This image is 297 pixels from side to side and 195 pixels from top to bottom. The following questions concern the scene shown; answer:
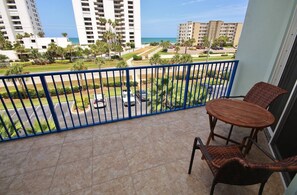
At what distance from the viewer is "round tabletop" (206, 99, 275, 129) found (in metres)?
1.57

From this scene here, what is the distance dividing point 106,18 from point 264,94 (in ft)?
166

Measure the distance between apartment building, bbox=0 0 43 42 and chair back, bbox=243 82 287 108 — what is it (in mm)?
52490

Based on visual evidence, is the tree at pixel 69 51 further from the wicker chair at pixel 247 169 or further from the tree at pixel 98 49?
the wicker chair at pixel 247 169

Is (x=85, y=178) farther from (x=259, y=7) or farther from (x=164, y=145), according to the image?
(x=259, y=7)

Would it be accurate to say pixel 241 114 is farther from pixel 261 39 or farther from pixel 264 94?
pixel 261 39

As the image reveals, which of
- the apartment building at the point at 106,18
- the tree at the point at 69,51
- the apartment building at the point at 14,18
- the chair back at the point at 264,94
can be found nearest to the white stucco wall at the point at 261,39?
the chair back at the point at 264,94

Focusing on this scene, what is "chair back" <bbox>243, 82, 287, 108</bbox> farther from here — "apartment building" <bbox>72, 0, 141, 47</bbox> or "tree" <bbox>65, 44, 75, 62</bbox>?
"apartment building" <bbox>72, 0, 141, 47</bbox>

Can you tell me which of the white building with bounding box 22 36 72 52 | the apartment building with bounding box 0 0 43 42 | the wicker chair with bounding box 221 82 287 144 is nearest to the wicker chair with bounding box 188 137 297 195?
the wicker chair with bounding box 221 82 287 144

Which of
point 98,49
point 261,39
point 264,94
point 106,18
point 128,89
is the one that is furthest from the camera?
point 106,18

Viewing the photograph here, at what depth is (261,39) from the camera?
2693 mm

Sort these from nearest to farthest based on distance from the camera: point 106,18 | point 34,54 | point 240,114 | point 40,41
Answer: point 240,114 → point 34,54 → point 40,41 → point 106,18

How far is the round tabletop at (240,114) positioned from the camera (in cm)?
157

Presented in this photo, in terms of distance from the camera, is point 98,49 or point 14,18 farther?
point 14,18

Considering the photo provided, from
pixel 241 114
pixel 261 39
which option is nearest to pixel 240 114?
pixel 241 114
